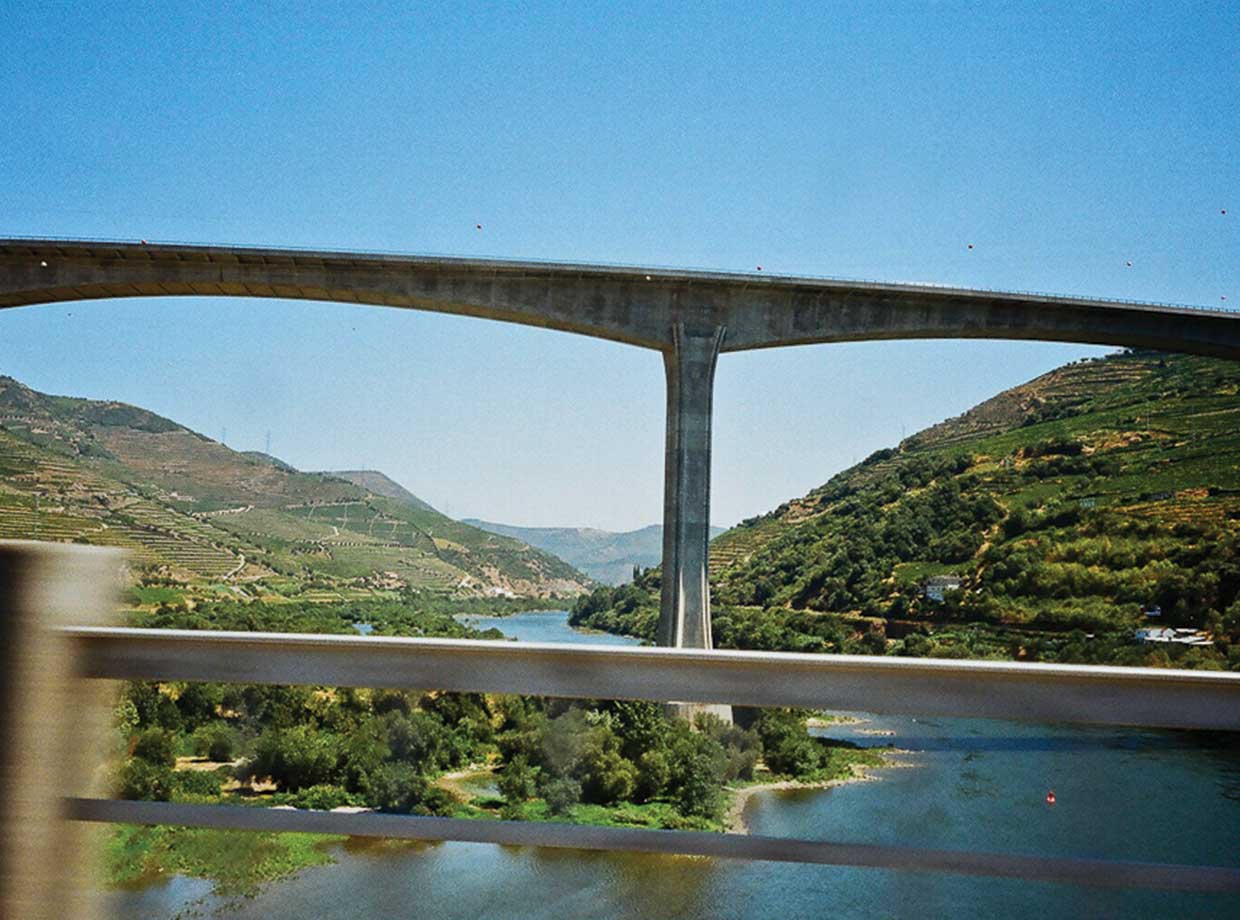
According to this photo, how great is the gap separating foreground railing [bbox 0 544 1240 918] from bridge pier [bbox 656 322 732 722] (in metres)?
20.8

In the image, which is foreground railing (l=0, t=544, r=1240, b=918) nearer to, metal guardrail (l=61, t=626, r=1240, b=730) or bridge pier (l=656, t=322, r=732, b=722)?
metal guardrail (l=61, t=626, r=1240, b=730)

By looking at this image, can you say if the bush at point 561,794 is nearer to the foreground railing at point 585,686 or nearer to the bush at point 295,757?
the foreground railing at point 585,686

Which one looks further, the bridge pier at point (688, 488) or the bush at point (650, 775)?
the bridge pier at point (688, 488)

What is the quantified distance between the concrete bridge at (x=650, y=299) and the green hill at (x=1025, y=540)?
8.17 m

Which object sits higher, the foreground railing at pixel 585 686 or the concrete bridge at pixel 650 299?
the concrete bridge at pixel 650 299

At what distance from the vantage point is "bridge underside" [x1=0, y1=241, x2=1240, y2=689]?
2272 centimetres

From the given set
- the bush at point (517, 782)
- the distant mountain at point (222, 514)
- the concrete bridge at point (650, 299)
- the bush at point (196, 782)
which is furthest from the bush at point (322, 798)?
the distant mountain at point (222, 514)

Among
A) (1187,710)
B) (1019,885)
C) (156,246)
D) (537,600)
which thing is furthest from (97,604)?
(537,600)

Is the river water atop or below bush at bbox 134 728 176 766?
below

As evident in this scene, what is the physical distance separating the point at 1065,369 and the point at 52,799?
245ft

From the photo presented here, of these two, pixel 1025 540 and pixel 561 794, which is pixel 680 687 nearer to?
pixel 561 794

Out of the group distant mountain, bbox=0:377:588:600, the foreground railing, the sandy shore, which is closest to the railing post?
the foreground railing

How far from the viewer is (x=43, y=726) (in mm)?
1546

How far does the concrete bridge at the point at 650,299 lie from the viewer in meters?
22.7
